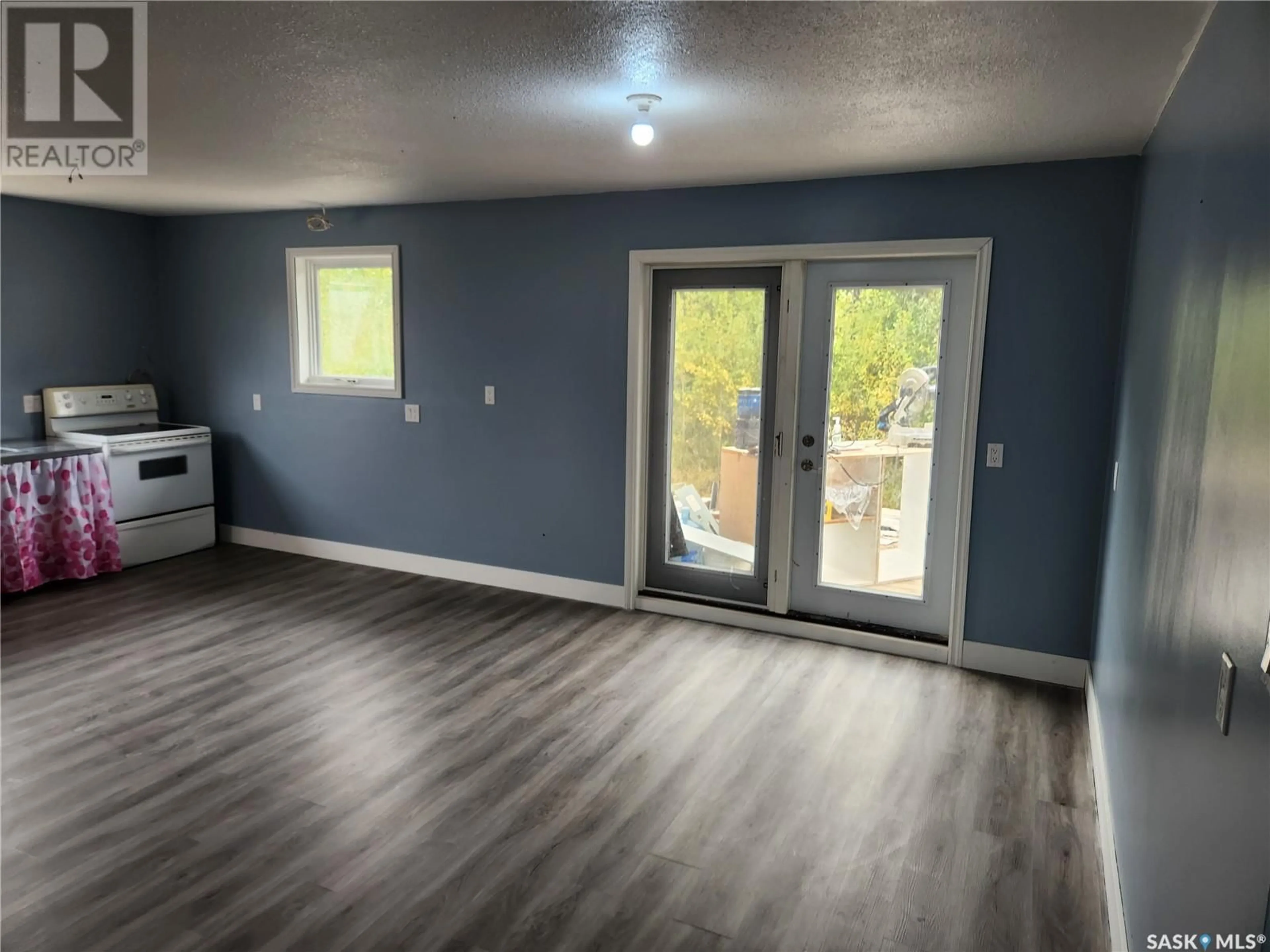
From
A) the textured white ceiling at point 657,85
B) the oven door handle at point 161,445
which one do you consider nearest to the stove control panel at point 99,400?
the oven door handle at point 161,445

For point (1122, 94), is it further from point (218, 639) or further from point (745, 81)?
point (218, 639)

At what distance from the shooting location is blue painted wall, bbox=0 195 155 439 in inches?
204

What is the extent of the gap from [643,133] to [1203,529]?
2095mm

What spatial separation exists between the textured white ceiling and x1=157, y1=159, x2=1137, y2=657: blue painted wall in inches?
10.7

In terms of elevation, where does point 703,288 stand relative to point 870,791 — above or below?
above

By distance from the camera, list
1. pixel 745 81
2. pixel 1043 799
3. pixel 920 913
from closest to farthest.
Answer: pixel 920 913, pixel 745 81, pixel 1043 799

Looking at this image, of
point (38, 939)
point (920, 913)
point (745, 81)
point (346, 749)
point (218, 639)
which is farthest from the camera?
point (218, 639)

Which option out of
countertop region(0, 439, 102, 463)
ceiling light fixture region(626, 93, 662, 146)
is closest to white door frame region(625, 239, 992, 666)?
ceiling light fixture region(626, 93, 662, 146)

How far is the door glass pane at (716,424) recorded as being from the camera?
4.38 metres

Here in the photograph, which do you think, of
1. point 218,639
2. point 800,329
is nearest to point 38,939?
point 218,639

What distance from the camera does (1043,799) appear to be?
9.23 feet

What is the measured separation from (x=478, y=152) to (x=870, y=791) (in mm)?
2949

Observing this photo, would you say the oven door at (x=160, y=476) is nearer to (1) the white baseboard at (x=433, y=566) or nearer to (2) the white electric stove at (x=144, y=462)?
(2) the white electric stove at (x=144, y=462)

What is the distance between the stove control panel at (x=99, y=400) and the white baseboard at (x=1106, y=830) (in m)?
6.06
